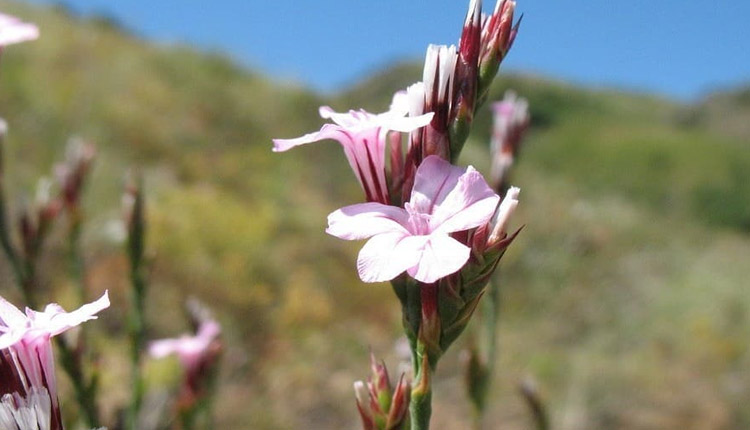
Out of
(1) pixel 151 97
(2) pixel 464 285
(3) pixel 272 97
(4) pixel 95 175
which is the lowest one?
(2) pixel 464 285

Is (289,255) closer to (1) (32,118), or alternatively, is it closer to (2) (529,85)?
(1) (32,118)

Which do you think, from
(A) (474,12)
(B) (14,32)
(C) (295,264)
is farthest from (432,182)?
(C) (295,264)

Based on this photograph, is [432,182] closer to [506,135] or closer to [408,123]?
[408,123]

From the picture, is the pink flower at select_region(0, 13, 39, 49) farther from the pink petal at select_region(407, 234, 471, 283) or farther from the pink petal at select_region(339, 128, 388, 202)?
the pink petal at select_region(407, 234, 471, 283)

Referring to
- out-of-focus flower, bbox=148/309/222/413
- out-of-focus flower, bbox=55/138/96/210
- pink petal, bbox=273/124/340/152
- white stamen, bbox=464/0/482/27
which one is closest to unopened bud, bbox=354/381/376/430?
pink petal, bbox=273/124/340/152

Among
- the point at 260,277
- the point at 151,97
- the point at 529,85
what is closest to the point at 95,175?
the point at 260,277

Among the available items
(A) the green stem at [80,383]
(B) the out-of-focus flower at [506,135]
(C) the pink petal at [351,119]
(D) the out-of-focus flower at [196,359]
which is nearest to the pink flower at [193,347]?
(D) the out-of-focus flower at [196,359]
